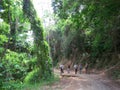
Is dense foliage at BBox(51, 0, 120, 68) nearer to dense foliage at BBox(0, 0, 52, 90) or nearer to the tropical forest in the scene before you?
the tropical forest

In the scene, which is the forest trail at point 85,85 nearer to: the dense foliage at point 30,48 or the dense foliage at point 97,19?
the dense foliage at point 30,48

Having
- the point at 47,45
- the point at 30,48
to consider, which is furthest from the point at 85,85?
the point at 30,48

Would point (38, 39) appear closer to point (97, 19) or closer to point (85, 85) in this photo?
point (97, 19)

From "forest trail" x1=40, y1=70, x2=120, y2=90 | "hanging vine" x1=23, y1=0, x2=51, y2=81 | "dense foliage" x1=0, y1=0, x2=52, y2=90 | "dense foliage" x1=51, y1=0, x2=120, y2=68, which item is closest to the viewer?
"forest trail" x1=40, y1=70, x2=120, y2=90

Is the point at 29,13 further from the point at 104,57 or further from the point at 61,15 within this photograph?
the point at 104,57

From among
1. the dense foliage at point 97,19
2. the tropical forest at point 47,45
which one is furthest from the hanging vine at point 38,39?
the dense foliage at point 97,19

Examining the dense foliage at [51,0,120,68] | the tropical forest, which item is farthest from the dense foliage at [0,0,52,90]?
the dense foliage at [51,0,120,68]

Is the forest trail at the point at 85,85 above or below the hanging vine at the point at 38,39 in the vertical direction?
below

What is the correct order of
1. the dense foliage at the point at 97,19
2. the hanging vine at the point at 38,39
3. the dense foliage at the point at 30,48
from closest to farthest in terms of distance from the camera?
the dense foliage at the point at 97,19
the dense foliage at the point at 30,48
the hanging vine at the point at 38,39

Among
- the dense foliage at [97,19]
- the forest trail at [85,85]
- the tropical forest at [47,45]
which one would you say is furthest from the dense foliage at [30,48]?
the forest trail at [85,85]

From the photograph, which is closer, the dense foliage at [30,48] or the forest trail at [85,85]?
the forest trail at [85,85]

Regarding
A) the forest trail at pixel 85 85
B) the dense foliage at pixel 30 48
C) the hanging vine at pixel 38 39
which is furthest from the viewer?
the hanging vine at pixel 38 39

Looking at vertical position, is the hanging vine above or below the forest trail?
above

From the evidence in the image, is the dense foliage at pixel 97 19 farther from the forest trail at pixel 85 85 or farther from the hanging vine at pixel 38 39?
the forest trail at pixel 85 85
